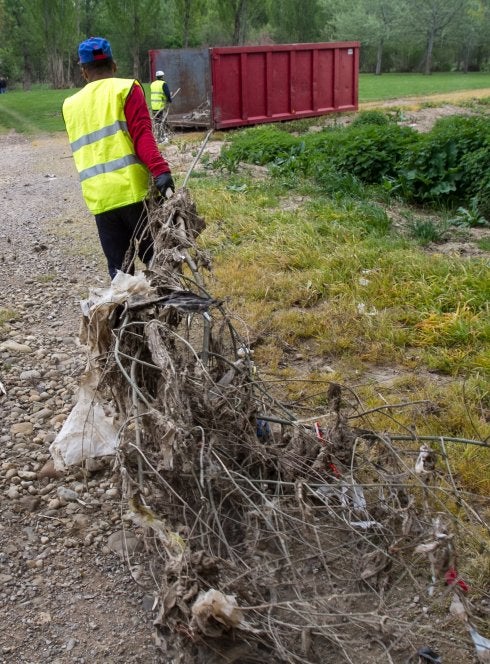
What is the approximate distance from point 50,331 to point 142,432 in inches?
119

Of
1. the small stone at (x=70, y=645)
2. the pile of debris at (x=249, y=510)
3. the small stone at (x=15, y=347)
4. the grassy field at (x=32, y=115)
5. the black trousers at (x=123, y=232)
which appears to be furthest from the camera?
the grassy field at (x=32, y=115)

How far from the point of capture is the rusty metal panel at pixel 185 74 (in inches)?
654

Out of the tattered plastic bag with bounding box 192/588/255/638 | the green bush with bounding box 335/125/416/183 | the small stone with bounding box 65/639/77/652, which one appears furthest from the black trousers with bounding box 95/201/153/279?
the green bush with bounding box 335/125/416/183

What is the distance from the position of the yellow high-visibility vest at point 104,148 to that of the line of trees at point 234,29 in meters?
30.9

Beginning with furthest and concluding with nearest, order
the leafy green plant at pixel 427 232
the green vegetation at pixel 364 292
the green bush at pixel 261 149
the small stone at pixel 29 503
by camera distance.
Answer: the green bush at pixel 261 149 → the leafy green plant at pixel 427 232 → the green vegetation at pixel 364 292 → the small stone at pixel 29 503

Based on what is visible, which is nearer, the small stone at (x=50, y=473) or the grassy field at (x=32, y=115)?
the small stone at (x=50, y=473)

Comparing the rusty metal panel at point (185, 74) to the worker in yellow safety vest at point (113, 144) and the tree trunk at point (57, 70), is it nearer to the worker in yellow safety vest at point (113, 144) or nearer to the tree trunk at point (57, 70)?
the worker in yellow safety vest at point (113, 144)

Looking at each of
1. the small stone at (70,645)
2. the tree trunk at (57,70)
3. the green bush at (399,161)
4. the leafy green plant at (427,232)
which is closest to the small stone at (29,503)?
the small stone at (70,645)

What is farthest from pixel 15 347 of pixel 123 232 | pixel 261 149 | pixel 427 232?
pixel 261 149

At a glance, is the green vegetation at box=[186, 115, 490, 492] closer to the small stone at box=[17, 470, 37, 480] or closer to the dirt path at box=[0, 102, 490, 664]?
the dirt path at box=[0, 102, 490, 664]

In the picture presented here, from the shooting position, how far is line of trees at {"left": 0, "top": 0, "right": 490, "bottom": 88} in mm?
37156

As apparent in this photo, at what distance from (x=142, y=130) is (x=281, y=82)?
45.4 feet

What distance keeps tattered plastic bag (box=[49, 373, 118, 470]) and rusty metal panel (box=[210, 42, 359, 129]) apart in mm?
13661

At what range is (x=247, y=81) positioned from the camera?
1666cm
